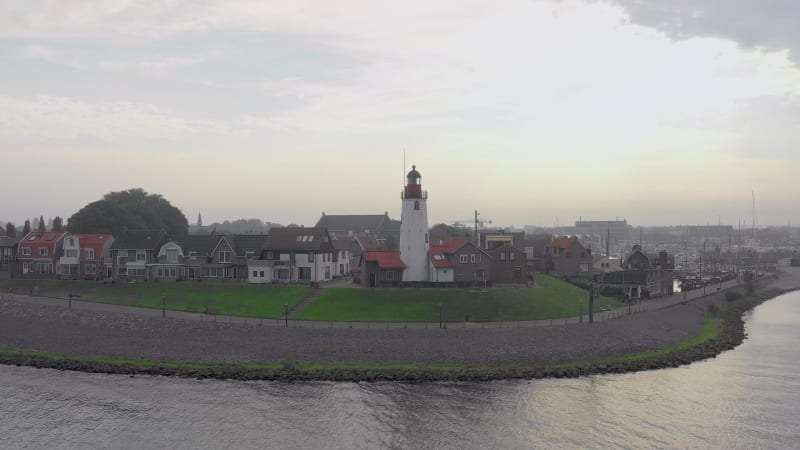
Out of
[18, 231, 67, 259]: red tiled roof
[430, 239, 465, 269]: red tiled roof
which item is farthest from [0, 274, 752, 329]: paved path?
[430, 239, 465, 269]: red tiled roof

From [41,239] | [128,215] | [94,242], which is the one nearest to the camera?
[94,242]

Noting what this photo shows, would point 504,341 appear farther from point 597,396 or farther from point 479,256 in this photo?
point 479,256

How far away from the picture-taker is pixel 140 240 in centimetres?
8575

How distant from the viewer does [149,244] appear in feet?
279

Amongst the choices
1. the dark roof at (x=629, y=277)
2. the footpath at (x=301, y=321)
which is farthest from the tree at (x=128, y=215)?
the dark roof at (x=629, y=277)

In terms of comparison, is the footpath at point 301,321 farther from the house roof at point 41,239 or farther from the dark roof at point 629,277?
the house roof at point 41,239

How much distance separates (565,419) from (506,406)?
4.04m

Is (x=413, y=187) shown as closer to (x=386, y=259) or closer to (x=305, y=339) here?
(x=386, y=259)

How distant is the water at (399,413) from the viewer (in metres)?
35.4

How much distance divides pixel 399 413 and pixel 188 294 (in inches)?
1706

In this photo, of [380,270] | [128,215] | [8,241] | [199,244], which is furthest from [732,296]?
[8,241]

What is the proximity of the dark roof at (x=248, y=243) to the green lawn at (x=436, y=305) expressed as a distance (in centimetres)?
1492

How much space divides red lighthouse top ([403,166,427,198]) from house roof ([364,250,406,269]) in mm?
7907

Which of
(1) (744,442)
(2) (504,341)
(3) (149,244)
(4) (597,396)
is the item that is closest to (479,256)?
(2) (504,341)
